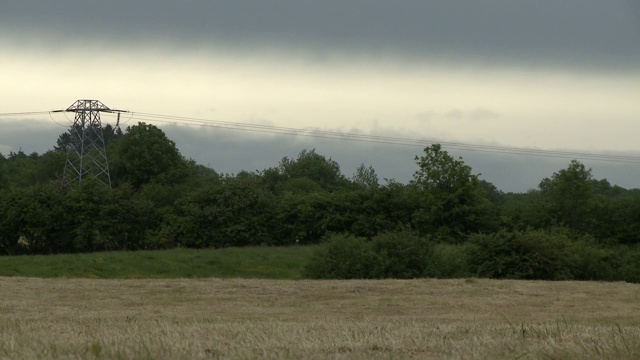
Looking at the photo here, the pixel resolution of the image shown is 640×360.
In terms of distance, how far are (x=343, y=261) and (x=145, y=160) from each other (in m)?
54.6

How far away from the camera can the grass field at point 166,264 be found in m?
46.3

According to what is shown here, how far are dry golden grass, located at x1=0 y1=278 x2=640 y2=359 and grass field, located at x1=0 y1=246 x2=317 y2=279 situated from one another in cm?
1561

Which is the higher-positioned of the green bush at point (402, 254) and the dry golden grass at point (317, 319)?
the dry golden grass at point (317, 319)

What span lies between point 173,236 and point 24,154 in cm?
12450

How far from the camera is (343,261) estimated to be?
133 ft

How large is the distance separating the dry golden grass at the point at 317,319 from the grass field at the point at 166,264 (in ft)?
51.2

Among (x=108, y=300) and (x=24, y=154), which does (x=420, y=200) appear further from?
(x=24, y=154)

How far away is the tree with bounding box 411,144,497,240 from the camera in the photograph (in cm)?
6053

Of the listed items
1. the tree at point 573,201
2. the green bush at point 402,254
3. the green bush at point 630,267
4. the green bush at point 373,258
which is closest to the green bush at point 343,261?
the green bush at point 373,258

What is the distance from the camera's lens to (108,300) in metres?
24.8

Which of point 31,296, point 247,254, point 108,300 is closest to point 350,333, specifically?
point 108,300

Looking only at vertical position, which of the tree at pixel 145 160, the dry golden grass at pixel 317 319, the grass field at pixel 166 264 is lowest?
the grass field at pixel 166 264

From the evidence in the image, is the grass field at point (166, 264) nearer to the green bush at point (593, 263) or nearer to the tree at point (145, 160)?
the green bush at point (593, 263)

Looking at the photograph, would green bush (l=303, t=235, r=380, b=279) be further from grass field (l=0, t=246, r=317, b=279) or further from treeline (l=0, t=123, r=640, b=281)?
treeline (l=0, t=123, r=640, b=281)
